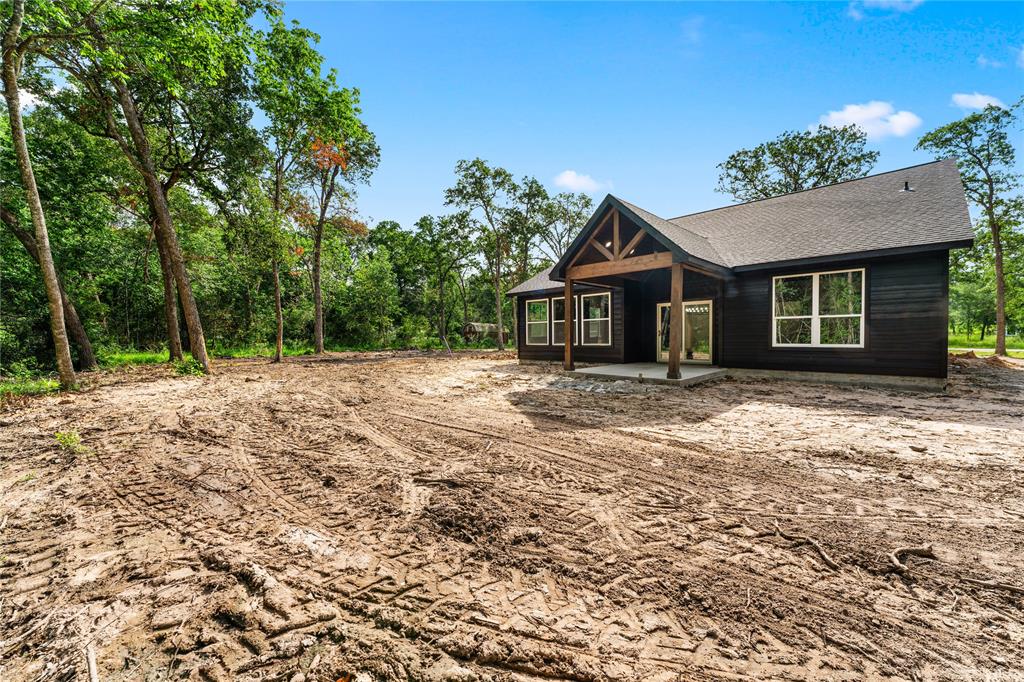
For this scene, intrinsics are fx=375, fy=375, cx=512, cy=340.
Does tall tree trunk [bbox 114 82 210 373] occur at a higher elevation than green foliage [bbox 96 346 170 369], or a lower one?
higher

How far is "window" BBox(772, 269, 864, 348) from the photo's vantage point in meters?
8.71

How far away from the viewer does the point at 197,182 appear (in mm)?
13219

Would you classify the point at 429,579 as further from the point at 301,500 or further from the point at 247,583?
the point at 301,500

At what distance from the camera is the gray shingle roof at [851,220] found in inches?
320

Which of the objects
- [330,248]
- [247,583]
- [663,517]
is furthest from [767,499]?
→ [330,248]

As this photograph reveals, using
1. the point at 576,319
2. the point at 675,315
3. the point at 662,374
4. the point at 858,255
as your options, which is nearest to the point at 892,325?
the point at 858,255

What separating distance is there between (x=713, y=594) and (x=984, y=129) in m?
27.0

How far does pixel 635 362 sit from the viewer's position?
12.8m

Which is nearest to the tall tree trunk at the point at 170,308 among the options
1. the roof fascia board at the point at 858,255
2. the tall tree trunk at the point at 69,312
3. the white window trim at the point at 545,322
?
the tall tree trunk at the point at 69,312

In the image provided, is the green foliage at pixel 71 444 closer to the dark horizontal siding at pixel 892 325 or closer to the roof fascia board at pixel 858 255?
the roof fascia board at pixel 858 255

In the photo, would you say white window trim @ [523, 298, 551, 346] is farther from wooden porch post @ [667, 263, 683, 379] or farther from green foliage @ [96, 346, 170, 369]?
green foliage @ [96, 346, 170, 369]

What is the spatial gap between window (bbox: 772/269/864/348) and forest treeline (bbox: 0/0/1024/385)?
14.7m

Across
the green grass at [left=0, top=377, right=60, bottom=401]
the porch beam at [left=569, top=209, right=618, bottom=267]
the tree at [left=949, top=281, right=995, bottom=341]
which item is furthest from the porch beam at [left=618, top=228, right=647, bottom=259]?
the tree at [left=949, top=281, right=995, bottom=341]

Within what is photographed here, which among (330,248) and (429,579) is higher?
(330,248)
